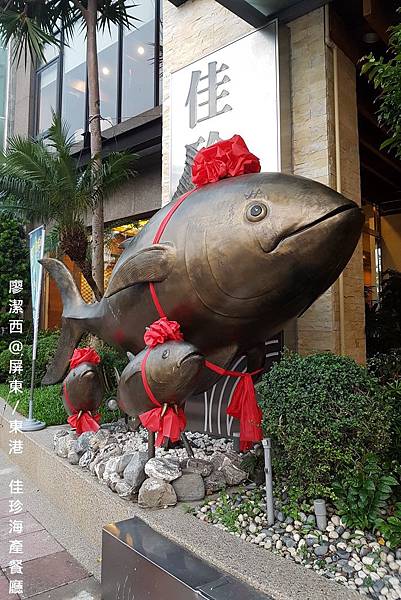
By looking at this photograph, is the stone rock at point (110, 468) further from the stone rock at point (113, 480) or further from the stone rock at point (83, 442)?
the stone rock at point (83, 442)

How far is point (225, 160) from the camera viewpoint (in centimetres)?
268

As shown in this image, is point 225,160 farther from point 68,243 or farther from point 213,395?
point 68,243

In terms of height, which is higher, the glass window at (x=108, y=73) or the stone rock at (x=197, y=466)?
the glass window at (x=108, y=73)

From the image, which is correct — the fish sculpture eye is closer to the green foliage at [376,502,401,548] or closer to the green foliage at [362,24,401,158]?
the green foliage at [362,24,401,158]

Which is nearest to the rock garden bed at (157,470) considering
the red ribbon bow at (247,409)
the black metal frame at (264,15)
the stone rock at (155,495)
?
the stone rock at (155,495)

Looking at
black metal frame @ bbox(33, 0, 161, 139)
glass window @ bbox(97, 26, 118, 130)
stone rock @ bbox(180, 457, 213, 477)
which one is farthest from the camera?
glass window @ bbox(97, 26, 118, 130)

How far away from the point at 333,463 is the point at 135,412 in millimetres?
1226

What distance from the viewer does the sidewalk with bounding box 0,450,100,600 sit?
266 centimetres

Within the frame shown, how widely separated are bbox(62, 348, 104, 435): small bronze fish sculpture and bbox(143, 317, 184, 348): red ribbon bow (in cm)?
141

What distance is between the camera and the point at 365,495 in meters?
2.40

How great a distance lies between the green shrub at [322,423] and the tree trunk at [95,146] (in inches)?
181

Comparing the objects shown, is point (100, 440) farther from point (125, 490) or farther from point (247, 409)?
point (247, 409)

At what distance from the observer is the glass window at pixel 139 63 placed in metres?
9.28

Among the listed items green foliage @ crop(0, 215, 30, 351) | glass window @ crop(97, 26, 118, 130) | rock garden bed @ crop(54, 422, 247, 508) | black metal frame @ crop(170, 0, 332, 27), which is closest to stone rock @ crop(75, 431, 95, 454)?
rock garden bed @ crop(54, 422, 247, 508)
